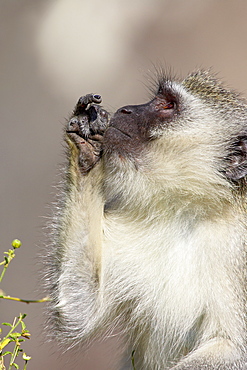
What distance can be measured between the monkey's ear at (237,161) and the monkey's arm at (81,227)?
772 mm

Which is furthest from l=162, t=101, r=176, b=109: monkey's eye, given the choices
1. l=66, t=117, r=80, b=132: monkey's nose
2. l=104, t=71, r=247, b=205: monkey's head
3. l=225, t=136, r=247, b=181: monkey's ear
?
l=66, t=117, r=80, b=132: monkey's nose

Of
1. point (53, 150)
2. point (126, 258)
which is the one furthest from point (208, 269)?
point (53, 150)

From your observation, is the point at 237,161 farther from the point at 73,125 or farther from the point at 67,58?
the point at 67,58

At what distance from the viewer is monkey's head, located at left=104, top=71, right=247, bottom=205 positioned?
4004 mm

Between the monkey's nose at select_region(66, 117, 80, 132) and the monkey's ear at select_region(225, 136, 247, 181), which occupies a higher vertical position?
the monkey's nose at select_region(66, 117, 80, 132)

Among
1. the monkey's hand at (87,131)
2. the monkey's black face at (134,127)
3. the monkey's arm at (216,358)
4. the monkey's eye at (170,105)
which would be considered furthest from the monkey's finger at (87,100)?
the monkey's arm at (216,358)

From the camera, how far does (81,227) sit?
3990 millimetres

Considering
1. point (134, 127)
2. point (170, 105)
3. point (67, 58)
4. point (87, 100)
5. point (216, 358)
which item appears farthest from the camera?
point (67, 58)

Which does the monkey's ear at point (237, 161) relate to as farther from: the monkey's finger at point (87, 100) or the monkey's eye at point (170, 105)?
the monkey's finger at point (87, 100)

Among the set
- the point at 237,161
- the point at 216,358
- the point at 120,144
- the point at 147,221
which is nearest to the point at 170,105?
the point at 120,144

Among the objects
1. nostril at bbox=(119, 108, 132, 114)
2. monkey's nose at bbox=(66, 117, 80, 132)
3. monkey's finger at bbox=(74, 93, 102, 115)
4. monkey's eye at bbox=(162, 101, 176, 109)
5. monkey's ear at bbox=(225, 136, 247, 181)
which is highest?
monkey's finger at bbox=(74, 93, 102, 115)

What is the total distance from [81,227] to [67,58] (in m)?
4.94

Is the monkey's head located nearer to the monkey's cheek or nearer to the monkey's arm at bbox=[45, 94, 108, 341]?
the monkey's cheek

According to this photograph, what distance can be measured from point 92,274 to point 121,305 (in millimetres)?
299
